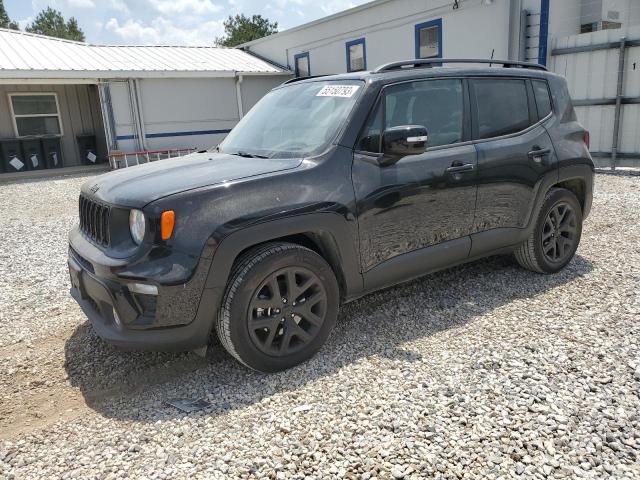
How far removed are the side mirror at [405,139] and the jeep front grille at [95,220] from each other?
1802 millimetres

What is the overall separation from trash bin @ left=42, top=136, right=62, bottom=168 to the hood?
15.8m

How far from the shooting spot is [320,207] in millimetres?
3213

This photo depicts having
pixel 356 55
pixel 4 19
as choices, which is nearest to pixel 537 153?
pixel 356 55

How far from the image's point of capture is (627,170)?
10719 millimetres

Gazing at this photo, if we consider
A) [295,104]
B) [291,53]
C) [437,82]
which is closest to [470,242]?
[437,82]

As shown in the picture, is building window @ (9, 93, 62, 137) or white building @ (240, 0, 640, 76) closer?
white building @ (240, 0, 640, 76)

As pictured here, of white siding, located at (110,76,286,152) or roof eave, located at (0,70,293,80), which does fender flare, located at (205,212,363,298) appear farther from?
white siding, located at (110,76,286,152)

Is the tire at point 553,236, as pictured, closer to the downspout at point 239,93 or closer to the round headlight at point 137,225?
the round headlight at point 137,225

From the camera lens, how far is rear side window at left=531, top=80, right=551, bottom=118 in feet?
14.9

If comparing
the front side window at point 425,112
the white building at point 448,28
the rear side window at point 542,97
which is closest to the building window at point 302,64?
the white building at point 448,28

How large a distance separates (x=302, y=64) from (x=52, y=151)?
957cm

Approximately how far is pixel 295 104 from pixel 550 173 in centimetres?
231

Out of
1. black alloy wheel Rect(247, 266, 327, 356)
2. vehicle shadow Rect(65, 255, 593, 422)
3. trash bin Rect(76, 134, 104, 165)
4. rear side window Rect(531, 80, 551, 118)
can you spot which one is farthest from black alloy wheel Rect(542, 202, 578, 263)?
trash bin Rect(76, 134, 104, 165)

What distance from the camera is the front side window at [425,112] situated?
3.54 m
